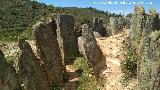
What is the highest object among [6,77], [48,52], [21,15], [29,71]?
[6,77]

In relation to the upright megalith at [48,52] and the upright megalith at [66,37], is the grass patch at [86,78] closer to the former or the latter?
the upright megalith at [48,52]

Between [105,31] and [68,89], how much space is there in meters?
25.0

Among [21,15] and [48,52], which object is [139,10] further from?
[21,15]

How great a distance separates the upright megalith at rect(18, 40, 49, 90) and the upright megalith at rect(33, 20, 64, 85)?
2069 mm

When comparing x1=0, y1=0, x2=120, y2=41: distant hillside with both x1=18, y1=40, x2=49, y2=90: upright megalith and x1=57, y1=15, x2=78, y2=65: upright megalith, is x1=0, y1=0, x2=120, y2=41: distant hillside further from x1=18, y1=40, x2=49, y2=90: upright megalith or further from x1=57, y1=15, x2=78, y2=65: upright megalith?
x1=18, y1=40, x2=49, y2=90: upright megalith

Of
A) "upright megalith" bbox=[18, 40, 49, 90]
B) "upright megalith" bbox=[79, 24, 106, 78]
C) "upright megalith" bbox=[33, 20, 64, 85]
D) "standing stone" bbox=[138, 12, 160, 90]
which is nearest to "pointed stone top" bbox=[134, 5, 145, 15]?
"standing stone" bbox=[138, 12, 160, 90]

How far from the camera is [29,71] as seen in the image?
2992 centimetres

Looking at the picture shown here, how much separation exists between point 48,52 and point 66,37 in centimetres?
674

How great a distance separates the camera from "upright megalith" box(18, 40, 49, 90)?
29.2 m

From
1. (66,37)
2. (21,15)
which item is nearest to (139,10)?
(66,37)

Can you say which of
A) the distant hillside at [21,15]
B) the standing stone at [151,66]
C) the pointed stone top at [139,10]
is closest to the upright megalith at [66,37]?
the pointed stone top at [139,10]

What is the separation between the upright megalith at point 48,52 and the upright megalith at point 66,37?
4.44 meters

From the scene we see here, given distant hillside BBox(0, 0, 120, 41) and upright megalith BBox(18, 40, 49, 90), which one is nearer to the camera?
upright megalith BBox(18, 40, 49, 90)

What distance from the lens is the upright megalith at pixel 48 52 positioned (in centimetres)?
3316
